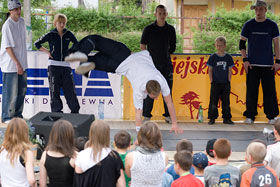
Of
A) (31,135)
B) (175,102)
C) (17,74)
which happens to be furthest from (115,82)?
(31,135)

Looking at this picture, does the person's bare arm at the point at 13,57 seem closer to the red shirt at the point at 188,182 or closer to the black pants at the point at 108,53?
the black pants at the point at 108,53

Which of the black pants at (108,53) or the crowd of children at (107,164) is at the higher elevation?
the black pants at (108,53)

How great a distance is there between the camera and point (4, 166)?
16.1ft

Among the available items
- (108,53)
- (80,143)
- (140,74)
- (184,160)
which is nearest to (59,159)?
(80,143)

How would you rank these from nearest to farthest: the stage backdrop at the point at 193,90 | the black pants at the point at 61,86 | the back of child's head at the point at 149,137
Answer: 1. the back of child's head at the point at 149,137
2. the black pants at the point at 61,86
3. the stage backdrop at the point at 193,90

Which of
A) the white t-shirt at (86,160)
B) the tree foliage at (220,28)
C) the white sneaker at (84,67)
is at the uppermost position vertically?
the tree foliage at (220,28)

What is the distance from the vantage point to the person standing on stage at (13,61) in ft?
29.3

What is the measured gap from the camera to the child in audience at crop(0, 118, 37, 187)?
4.89m

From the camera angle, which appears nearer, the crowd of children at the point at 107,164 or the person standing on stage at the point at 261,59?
the crowd of children at the point at 107,164

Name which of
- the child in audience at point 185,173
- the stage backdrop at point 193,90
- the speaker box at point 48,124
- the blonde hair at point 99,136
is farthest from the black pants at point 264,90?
the blonde hair at point 99,136

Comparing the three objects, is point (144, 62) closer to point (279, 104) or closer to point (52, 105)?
point (52, 105)

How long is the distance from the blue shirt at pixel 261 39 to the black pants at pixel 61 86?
3.64m

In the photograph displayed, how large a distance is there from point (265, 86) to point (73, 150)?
20.2ft

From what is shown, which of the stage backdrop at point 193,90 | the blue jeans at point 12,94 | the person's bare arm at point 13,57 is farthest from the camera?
the stage backdrop at point 193,90
